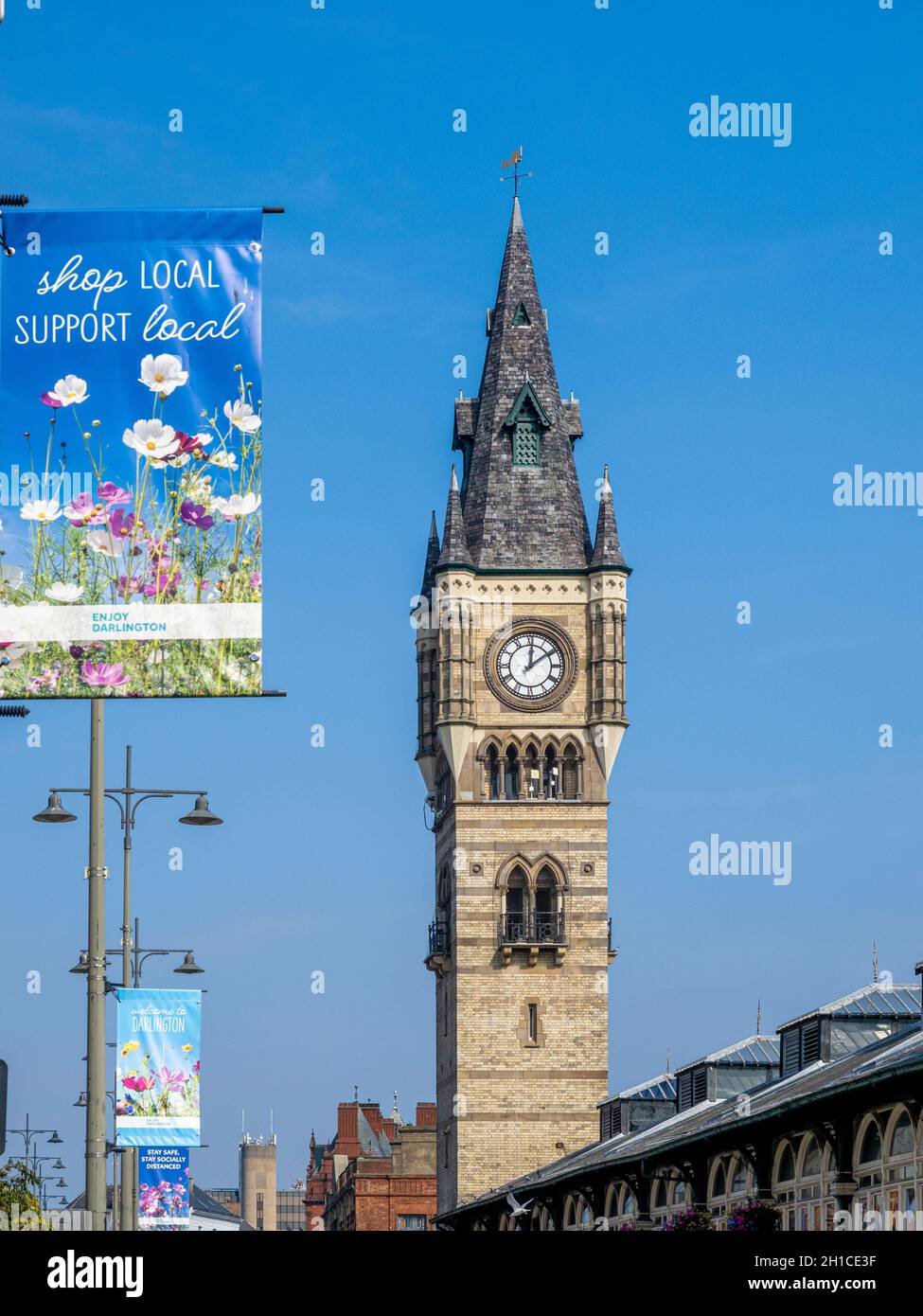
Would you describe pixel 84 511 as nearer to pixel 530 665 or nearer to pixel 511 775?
pixel 511 775

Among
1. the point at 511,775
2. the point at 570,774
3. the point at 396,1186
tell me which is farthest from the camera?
the point at 396,1186

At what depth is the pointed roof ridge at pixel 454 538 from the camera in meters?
108

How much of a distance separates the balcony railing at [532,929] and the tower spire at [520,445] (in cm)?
1476

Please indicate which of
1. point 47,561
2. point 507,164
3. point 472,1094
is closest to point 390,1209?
point 472,1094

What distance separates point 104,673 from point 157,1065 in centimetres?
1562

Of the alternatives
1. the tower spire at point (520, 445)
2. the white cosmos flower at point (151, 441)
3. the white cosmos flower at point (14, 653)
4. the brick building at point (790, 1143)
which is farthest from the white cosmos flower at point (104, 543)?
the tower spire at point (520, 445)

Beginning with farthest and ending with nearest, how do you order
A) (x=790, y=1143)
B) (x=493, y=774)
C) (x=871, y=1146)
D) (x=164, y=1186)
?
1. (x=493, y=774)
2. (x=790, y=1143)
3. (x=871, y=1146)
4. (x=164, y=1186)

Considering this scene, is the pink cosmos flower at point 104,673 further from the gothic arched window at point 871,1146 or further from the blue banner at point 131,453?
the gothic arched window at point 871,1146

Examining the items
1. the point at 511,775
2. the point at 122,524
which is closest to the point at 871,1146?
the point at 122,524

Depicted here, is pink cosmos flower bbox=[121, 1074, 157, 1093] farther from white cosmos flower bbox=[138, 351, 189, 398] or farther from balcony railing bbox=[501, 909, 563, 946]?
balcony railing bbox=[501, 909, 563, 946]

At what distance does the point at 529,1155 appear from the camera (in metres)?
103

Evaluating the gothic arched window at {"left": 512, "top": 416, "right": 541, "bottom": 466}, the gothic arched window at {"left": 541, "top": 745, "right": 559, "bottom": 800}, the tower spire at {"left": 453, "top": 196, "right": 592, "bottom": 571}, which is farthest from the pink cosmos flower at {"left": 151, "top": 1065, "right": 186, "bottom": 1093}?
the gothic arched window at {"left": 512, "top": 416, "right": 541, "bottom": 466}

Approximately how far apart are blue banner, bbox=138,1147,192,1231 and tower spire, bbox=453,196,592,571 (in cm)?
6464

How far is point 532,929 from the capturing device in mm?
104062
